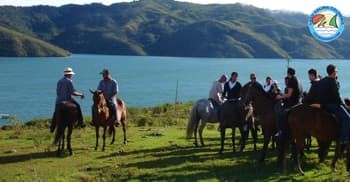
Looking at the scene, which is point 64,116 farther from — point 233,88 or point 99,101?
point 233,88

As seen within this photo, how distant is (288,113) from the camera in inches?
461

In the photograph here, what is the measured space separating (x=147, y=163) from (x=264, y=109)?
3885 millimetres

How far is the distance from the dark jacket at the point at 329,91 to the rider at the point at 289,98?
97cm

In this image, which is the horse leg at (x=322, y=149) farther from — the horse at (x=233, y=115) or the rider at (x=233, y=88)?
the rider at (x=233, y=88)

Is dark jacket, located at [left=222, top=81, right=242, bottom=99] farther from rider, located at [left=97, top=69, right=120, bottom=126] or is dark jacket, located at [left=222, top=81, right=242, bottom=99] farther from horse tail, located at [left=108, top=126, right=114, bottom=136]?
horse tail, located at [left=108, top=126, right=114, bottom=136]

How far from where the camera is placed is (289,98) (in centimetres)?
1216

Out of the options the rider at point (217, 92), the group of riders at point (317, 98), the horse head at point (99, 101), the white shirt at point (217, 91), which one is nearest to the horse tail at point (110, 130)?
the horse head at point (99, 101)

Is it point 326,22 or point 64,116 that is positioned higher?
point 326,22

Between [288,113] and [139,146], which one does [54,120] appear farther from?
[288,113]

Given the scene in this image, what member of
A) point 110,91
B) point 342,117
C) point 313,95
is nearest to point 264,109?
point 313,95

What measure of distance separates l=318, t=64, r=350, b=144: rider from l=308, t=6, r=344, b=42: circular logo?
6.07 meters

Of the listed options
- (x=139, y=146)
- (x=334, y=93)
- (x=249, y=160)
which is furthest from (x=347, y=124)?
(x=139, y=146)

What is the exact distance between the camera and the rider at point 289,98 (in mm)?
11961

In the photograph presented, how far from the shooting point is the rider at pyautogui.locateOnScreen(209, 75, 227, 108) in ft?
53.5
